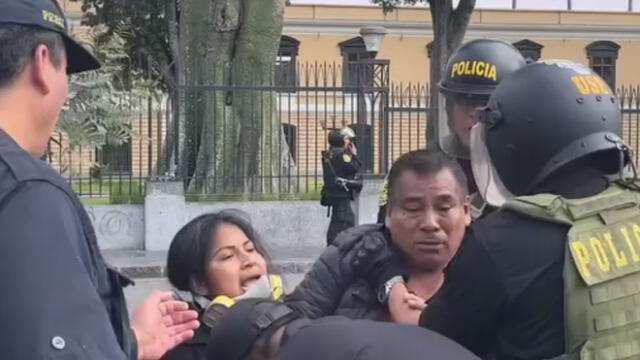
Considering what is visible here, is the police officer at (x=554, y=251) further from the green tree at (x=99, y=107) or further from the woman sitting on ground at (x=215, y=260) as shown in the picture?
the green tree at (x=99, y=107)

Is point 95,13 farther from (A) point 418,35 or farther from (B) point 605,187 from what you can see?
(B) point 605,187

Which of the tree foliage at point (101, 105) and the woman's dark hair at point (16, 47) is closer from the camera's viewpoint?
the woman's dark hair at point (16, 47)

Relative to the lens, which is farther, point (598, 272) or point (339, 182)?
point (339, 182)

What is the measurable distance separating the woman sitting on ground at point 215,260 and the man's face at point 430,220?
1.50ft

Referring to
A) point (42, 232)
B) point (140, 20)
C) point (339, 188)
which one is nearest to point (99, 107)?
point (339, 188)

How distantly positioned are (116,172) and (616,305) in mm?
14494

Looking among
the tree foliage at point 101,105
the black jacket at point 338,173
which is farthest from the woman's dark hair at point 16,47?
the black jacket at point 338,173

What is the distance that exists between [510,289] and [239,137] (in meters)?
14.1

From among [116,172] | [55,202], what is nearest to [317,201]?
[116,172]

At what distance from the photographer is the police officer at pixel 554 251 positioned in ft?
7.31

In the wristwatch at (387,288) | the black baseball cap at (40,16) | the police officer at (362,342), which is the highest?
the black baseball cap at (40,16)

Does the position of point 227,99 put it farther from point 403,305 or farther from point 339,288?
point 403,305

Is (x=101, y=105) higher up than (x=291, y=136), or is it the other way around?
(x=101, y=105)

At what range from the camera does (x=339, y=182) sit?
14.0m
